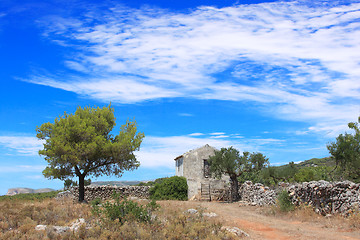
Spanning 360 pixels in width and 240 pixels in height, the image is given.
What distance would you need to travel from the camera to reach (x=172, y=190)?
31906mm

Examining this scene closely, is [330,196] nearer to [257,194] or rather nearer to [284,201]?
[284,201]

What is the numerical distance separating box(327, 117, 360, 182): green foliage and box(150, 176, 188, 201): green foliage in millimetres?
14740

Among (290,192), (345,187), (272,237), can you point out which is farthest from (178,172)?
(272,237)

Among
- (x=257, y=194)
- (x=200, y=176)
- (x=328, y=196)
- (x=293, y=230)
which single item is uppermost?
(x=200, y=176)

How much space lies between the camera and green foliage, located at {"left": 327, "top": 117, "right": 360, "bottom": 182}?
23061mm

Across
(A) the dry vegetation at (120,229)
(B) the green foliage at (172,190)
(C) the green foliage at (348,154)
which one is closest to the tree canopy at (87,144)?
(B) the green foliage at (172,190)

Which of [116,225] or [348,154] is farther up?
[348,154]

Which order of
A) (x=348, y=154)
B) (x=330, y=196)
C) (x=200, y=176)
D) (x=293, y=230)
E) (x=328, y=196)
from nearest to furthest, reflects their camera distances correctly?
(x=293, y=230) → (x=330, y=196) → (x=328, y=196) → (x=348, y=154) → (x=200, y=176)

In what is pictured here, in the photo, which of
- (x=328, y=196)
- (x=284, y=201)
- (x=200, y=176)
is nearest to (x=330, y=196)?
(x=328, y=196)

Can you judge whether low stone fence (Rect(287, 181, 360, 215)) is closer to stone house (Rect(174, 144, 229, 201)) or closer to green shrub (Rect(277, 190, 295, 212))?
green shrub (Rect(277, 190, 295, 212))

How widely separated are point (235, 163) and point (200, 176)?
6166 mm

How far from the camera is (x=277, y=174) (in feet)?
100

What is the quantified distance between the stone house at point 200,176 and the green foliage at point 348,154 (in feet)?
38.0

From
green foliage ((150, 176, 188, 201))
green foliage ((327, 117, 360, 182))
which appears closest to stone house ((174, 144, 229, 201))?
green foliage ((150, 176, 188, 201))
